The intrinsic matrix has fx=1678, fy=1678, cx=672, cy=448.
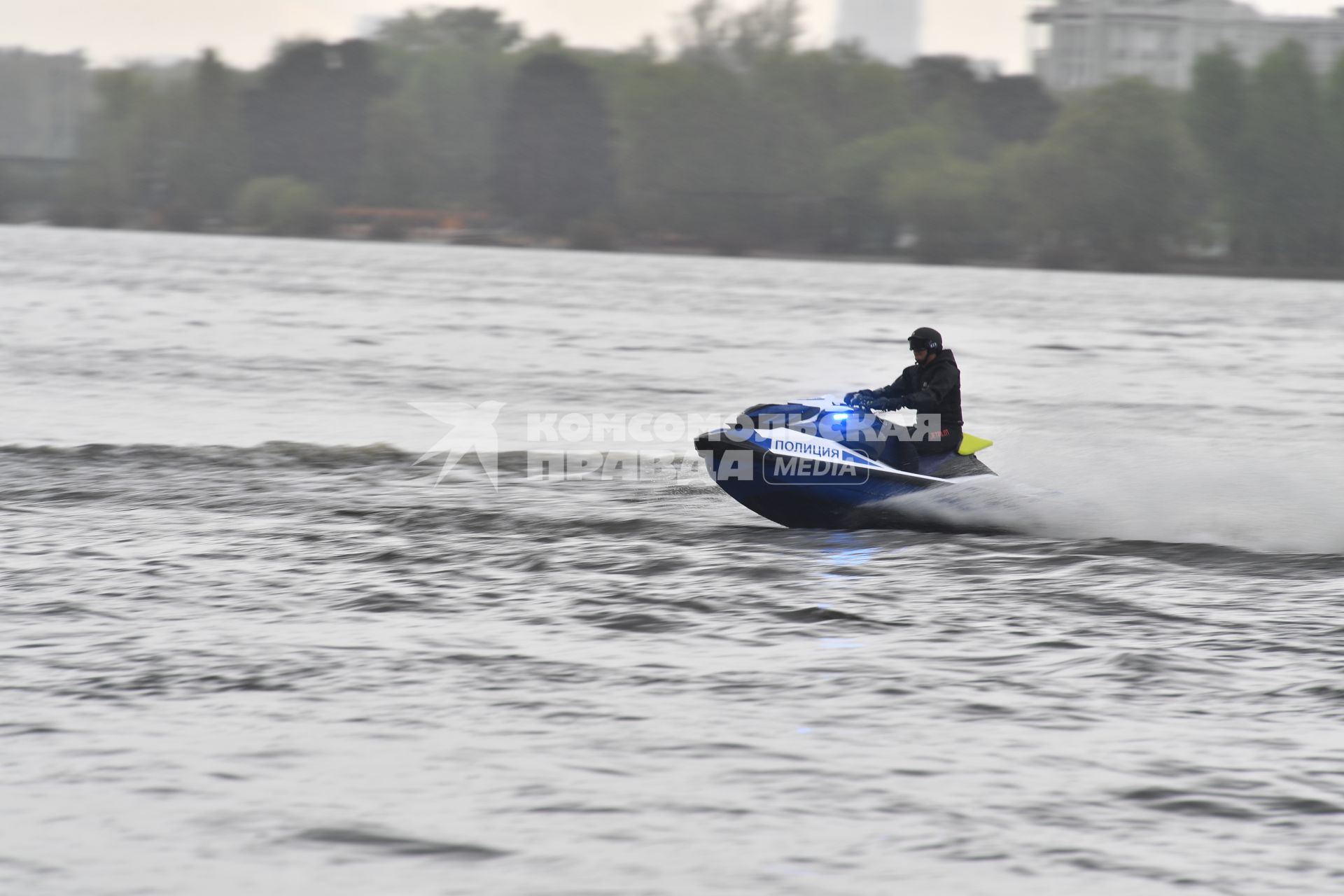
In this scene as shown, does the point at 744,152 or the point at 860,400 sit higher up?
the point at 744,152

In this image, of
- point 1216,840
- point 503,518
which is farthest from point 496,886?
point 503,518

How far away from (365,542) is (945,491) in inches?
174

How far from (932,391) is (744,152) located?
108 m

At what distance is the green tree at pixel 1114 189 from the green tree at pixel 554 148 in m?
33.7

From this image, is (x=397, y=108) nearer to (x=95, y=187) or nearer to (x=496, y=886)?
(x=95, y=187)

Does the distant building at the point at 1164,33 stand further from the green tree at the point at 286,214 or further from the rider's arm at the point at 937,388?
the rider's arm at the point at 937,388

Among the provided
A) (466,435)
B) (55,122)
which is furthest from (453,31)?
(466,435)

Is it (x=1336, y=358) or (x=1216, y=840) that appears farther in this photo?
(x=1336, y=358)

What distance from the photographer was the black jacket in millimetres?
12688

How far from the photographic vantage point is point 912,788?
7297 millimetres

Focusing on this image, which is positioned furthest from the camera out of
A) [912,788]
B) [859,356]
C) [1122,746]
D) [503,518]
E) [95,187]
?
[95,187]

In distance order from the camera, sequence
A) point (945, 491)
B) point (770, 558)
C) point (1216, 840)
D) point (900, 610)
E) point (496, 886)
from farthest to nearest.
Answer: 1. point (945, 491)
2. point (770, 558)
3. point (900, 610)
4. point (1216, 840)
5. point (496, 886)

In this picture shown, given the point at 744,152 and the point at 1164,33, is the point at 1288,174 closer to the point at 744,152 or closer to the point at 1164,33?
the point at 744,152

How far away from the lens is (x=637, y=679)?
8.77 metres
